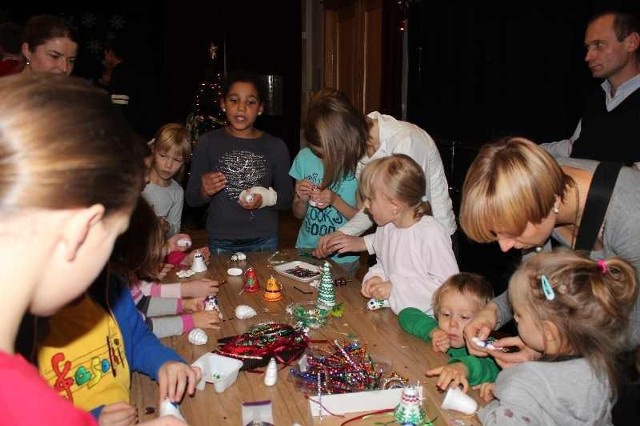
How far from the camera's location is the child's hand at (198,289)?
7.50 ft

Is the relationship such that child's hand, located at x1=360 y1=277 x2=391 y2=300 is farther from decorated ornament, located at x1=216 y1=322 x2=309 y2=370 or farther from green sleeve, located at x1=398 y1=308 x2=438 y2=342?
decorated ornament, located at x1=216 y1=322 x2=309 y2=370

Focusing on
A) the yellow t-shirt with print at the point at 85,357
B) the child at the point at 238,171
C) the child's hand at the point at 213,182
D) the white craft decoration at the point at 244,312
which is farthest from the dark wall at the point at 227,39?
→ the yellow t-shirt with print at the point at 85,357

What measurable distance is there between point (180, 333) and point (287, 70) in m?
6.28

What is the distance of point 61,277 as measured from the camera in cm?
81

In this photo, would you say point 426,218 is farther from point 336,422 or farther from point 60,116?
point 60,116

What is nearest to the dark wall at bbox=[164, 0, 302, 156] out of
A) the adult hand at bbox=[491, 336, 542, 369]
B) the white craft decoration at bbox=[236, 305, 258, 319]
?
the white craft decoration at bbox=[236, 305, 258, 319]

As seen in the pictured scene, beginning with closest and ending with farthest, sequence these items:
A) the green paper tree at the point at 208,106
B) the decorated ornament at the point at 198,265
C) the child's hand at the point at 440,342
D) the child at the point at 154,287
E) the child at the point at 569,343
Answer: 1. the child at the point at 569,343
2. the child's hand at the point at 440,342
3. the child at the point at 154,287
4. the decorated ornament at the point at 198,265
5. the green paper tree at the point at 208,106

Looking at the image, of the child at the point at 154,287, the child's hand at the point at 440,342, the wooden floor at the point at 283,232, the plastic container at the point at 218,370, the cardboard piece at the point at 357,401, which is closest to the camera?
the cardboard piece at the point at 357,401

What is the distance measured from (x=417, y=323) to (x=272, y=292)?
1.98 feet

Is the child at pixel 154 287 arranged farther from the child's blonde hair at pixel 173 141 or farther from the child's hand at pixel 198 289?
the child's blonde hair at pixel 173 141

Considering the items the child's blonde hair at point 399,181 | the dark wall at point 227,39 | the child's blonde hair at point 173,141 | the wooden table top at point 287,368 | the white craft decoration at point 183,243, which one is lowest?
the wooden table top at point 287,368

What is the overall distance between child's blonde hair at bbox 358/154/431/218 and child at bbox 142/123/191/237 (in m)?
1.08

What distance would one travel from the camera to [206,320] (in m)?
1.98

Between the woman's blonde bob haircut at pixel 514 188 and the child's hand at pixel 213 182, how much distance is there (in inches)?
61.6
